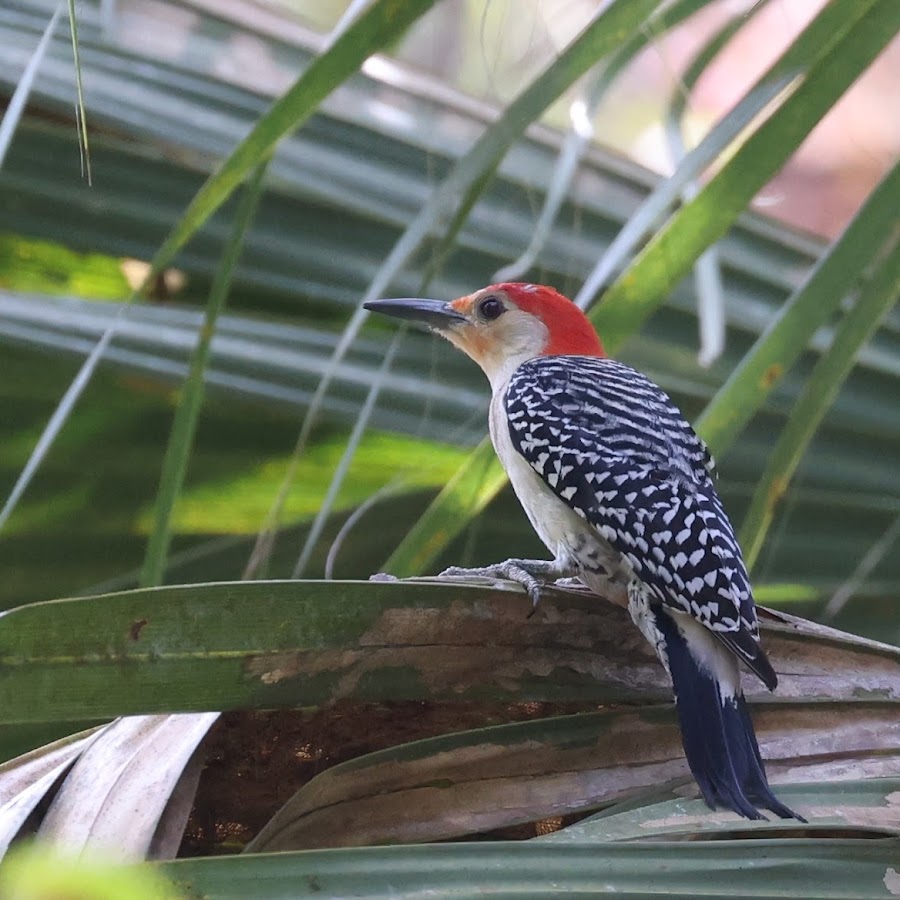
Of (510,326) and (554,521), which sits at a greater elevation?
(510,326)

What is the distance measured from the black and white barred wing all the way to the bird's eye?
0.14 metres

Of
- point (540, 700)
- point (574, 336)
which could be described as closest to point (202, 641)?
point (540, 700)

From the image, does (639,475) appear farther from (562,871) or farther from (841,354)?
(562,871)

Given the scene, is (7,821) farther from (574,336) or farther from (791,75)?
(574,336)

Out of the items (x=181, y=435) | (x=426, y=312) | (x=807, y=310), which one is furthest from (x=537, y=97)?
(x=426, y=312)

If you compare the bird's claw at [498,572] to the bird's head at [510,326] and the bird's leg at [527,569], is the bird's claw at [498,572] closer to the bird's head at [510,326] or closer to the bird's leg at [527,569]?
the bird's leg at [527,569]

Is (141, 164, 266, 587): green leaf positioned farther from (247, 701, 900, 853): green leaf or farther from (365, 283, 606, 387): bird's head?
(365, 283, 606, 387): bird's head

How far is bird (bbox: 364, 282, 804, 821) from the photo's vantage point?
124cm

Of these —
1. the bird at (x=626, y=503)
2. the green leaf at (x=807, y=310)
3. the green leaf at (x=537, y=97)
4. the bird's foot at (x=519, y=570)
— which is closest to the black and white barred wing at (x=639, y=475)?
the bird at (x=626, y=503)

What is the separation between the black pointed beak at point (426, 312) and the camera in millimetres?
2002

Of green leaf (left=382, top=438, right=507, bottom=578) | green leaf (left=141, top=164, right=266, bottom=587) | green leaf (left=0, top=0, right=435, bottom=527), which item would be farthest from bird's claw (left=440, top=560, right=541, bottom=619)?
green leaf (left=0, top=0, right=435, bottom=527)

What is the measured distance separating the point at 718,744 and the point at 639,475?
2.79ft

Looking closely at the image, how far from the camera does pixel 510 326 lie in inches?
96.0

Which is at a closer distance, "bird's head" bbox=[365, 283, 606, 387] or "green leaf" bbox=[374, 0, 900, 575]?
"green leaf" bbox=[374, 0, 900, 575]
